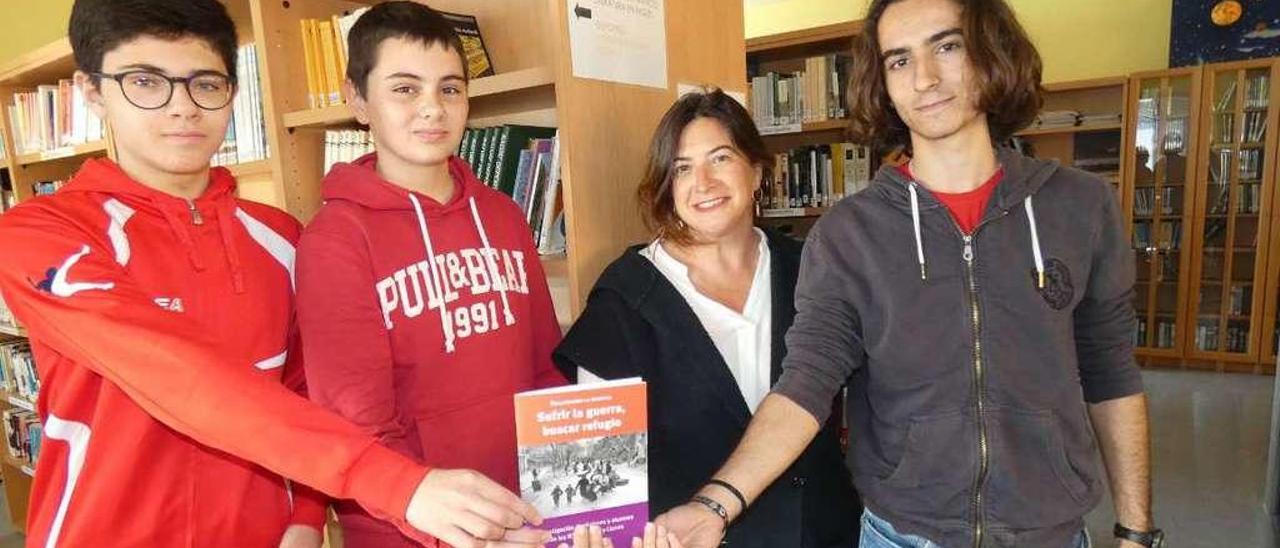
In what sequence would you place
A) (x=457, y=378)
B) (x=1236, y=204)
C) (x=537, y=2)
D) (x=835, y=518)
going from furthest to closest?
(x=1236, y=204), (x=537, y=2), (x=835, y=518), (x=457, y=378)

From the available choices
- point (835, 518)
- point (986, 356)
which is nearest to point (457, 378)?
point (835, 518)

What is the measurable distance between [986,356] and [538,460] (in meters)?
0.68

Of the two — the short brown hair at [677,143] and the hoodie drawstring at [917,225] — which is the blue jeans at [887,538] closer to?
the hoodie drawstring at [917,225]

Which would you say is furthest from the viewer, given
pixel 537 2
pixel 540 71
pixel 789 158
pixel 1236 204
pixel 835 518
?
pixel 1236 204

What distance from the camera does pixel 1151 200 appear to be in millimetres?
6309

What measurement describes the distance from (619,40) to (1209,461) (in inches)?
165

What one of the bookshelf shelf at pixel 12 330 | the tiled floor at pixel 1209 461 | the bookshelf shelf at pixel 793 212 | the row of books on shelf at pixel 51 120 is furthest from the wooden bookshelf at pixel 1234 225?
the bookshelf shelf at pixel 12 330

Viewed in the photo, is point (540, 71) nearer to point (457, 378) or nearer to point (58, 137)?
point (457, 378)

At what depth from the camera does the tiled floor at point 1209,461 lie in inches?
130

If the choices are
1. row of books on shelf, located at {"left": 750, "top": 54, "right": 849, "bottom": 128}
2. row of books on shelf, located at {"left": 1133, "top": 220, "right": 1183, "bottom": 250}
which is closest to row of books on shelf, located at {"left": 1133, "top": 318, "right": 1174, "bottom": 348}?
row of books on shelf, located at {"left": 1133, "top": 220, "right": 1183, "bottom": 250}

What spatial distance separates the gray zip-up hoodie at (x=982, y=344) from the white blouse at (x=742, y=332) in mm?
276

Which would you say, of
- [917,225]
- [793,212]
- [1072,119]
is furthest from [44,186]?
[1072,119]

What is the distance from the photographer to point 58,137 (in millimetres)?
3520

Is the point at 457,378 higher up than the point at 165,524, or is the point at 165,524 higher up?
the point at 457,378
